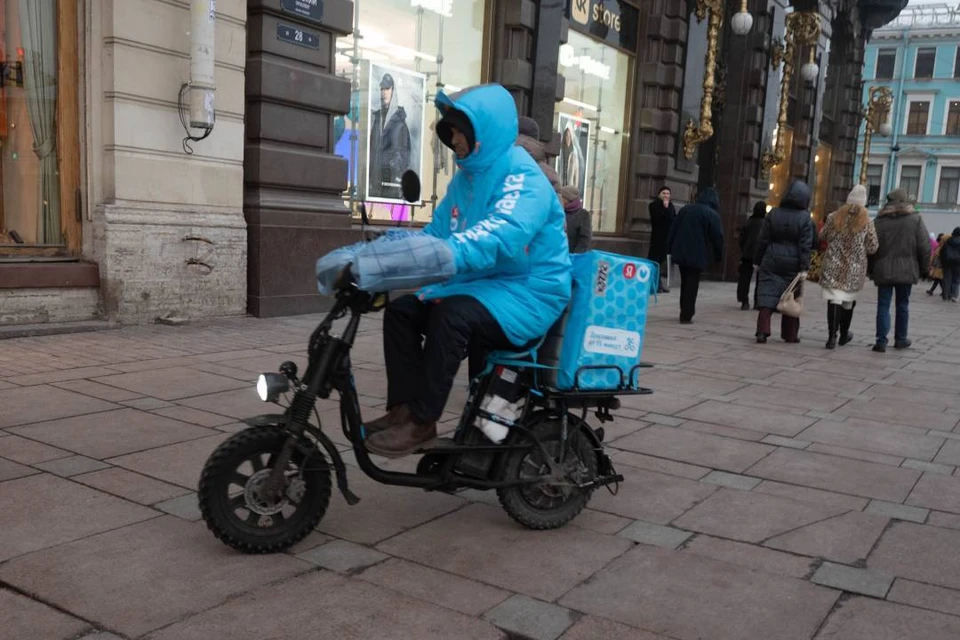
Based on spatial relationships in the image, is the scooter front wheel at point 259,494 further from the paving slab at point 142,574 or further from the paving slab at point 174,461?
the paving slab at point 174,461

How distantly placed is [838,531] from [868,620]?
894 millimetres

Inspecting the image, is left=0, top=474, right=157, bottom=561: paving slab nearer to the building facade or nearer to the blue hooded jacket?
the blue hooded jacket

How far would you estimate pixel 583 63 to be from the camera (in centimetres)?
1494

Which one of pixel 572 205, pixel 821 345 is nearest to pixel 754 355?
pixel 821 345

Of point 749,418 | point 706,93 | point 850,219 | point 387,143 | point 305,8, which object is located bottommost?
point 749,418

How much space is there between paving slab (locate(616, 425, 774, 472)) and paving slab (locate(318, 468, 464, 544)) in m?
1.44

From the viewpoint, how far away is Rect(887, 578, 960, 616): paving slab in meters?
3.06

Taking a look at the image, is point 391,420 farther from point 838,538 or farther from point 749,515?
point 838,538

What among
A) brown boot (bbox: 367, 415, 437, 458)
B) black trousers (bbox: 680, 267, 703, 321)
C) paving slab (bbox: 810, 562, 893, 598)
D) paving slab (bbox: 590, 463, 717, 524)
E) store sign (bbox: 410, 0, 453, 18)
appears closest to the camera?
paving slab (bbox: 810, 562, 893, 598)

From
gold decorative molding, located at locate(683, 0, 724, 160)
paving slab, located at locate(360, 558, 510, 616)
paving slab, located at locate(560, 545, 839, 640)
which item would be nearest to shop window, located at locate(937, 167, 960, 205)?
gold decorative molding, located at locate(683, 0, 724, 160)

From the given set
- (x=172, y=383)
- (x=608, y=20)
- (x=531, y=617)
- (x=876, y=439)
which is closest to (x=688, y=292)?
(x=876, y=439)

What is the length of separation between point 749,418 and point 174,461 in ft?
11.9

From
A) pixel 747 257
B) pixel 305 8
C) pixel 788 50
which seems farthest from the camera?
pixel 788 50

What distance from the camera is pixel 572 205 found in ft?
25.2
